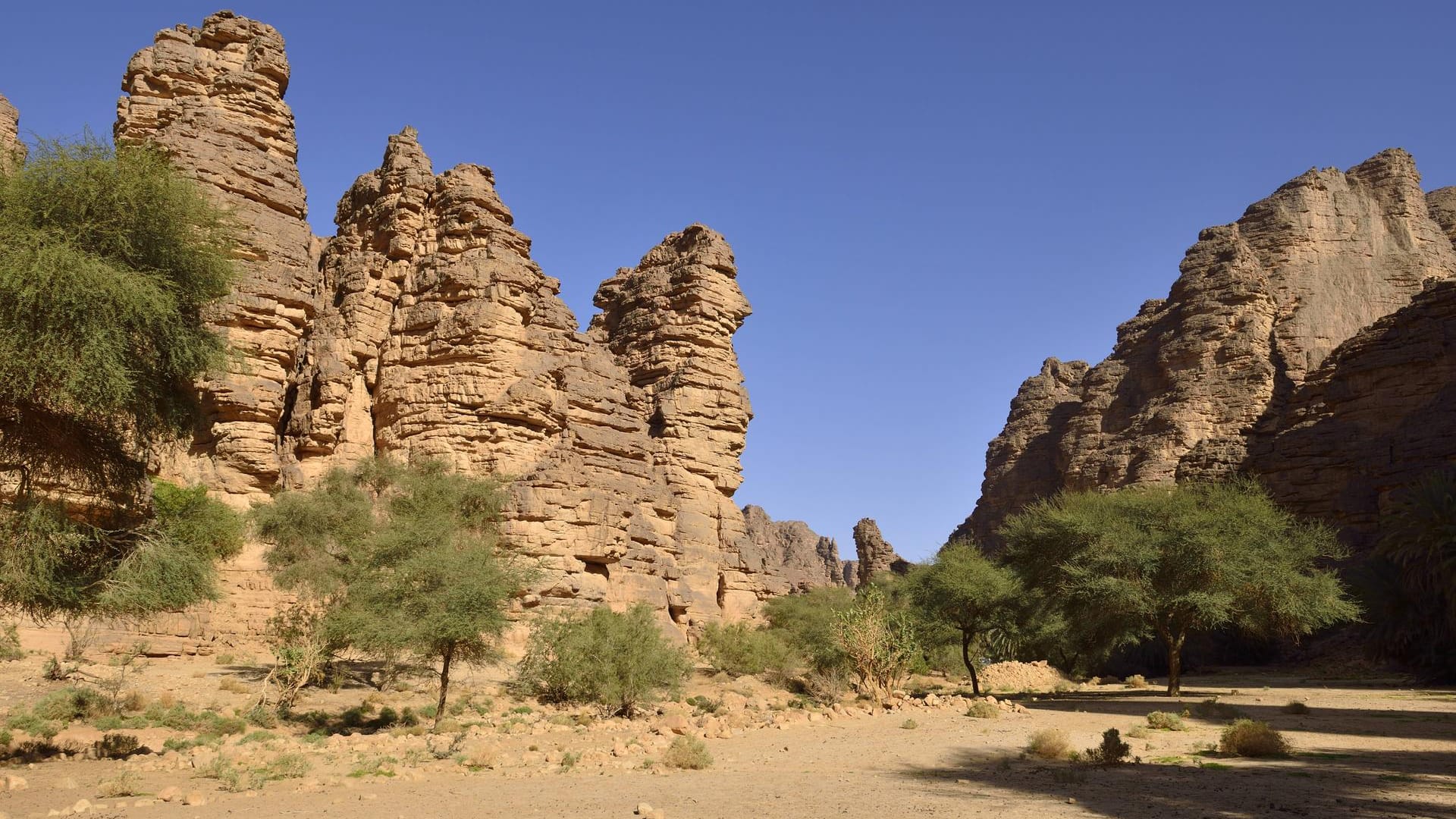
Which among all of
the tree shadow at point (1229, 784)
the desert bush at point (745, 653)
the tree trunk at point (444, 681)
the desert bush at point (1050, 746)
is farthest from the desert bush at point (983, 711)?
the desert bush at point (745, 653)

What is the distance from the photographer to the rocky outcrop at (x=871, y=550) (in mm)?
88188

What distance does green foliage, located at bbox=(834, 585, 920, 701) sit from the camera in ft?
90.9

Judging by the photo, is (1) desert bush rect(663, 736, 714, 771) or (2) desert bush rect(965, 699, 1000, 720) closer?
(1) desert bush rect(663, 736, 714, 771)

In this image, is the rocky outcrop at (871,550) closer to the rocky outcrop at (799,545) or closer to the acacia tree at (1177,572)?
the rocky outcrop at (799,545)

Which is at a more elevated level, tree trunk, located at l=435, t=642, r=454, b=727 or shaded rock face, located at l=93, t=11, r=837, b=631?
shaded rock face, located at l=93, t=11, r=837, b=631

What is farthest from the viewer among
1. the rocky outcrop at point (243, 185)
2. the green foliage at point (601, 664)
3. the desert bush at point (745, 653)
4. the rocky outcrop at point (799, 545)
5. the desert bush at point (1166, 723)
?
the rocky outcrop at point (799, 545)

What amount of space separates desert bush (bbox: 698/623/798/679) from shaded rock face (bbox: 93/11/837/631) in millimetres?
2322

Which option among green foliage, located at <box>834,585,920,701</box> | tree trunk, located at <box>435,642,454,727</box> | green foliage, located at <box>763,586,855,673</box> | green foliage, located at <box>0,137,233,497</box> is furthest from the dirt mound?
green foliage, located at <box>0,137,233,497</box>

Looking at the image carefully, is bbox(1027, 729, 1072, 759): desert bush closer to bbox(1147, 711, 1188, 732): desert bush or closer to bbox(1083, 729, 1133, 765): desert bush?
bbox(1083, 729, 1133, 765): desert bush

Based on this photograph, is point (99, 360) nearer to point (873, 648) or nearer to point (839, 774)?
point (839, 774)

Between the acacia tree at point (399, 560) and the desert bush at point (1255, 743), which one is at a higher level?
the acacia tree at point (399, 560)

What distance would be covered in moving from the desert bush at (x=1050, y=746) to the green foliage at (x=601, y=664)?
39.8ft

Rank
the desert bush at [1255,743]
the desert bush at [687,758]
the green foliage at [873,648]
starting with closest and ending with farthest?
Answer: the desert bush at [1255,743] < the desert bush at [687,758] < the green foliage at [873,648]

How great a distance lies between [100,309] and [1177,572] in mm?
24518
